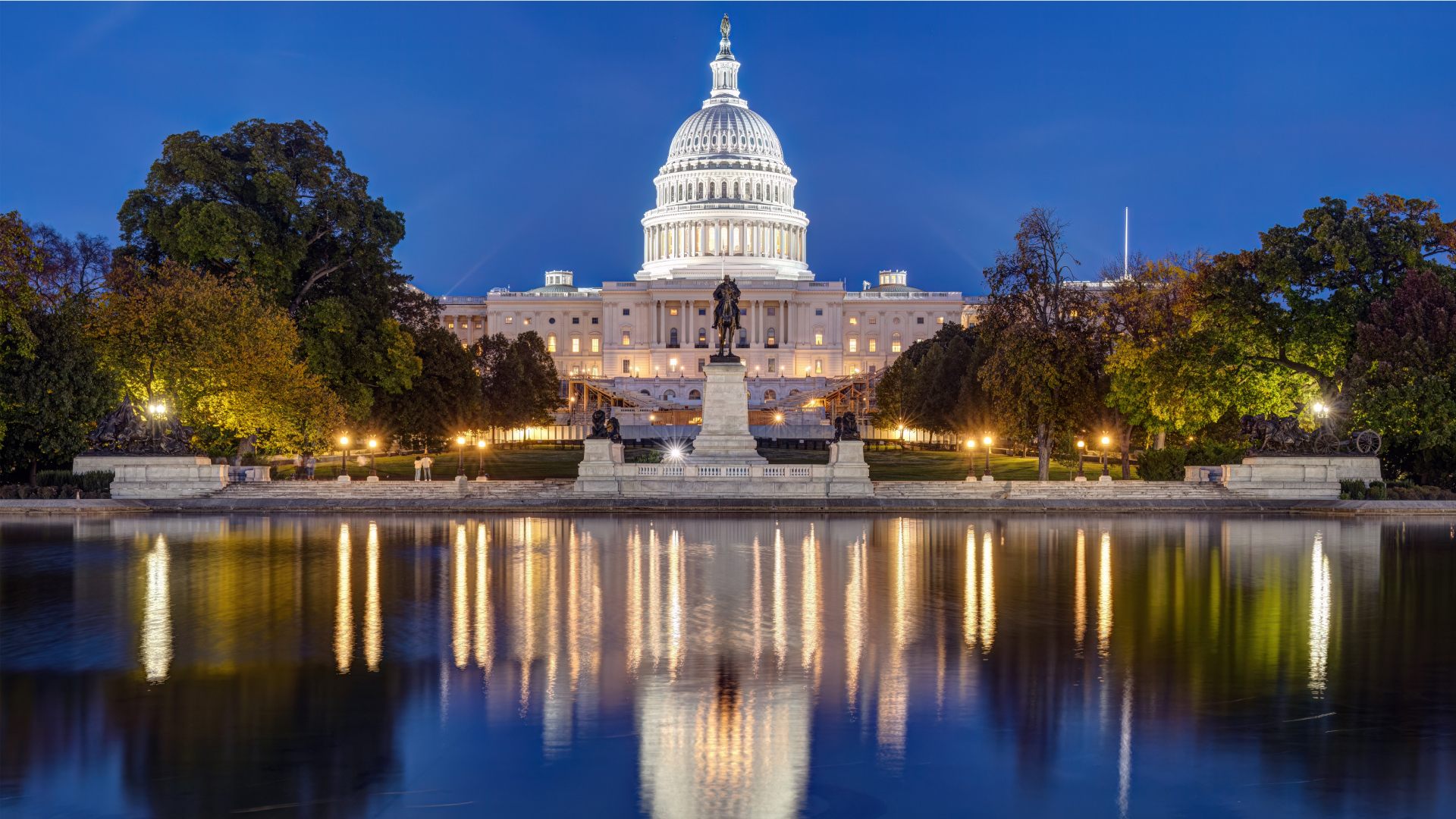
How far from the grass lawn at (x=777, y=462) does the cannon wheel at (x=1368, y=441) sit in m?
8.93

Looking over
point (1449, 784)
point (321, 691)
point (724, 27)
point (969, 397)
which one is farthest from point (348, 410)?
point (724, 27)

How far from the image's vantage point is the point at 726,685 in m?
13.0

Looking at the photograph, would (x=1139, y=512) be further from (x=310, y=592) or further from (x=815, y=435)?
(x=815, y=435)

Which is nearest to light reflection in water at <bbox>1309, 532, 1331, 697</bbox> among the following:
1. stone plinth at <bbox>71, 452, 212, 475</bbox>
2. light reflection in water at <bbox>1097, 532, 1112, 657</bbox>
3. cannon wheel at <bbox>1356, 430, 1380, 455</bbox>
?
light reflection in water at <bbox>1097, 532, 1112, 657</bbox>

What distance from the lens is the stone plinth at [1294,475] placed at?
36812 millimetres

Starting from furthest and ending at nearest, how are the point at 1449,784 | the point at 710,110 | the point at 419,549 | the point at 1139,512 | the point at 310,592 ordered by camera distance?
the point at 710,110 < the point at 1139,512 < the point at 419,549 < the point at 310,592 < the point at 1449,784

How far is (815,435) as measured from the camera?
263 ft

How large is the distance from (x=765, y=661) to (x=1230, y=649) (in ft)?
18.4

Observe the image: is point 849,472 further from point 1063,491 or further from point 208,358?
point 208,358

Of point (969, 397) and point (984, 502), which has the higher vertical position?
point (969, 397)

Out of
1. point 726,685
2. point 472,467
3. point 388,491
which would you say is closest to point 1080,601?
point 726,685

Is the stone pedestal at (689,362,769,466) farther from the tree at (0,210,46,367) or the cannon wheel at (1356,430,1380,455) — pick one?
the tree at (0,210,46,367)

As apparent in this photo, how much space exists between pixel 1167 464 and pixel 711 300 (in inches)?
4100

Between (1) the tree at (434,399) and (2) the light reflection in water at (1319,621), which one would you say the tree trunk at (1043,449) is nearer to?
(2) the light reflection in water at (1319,621)
